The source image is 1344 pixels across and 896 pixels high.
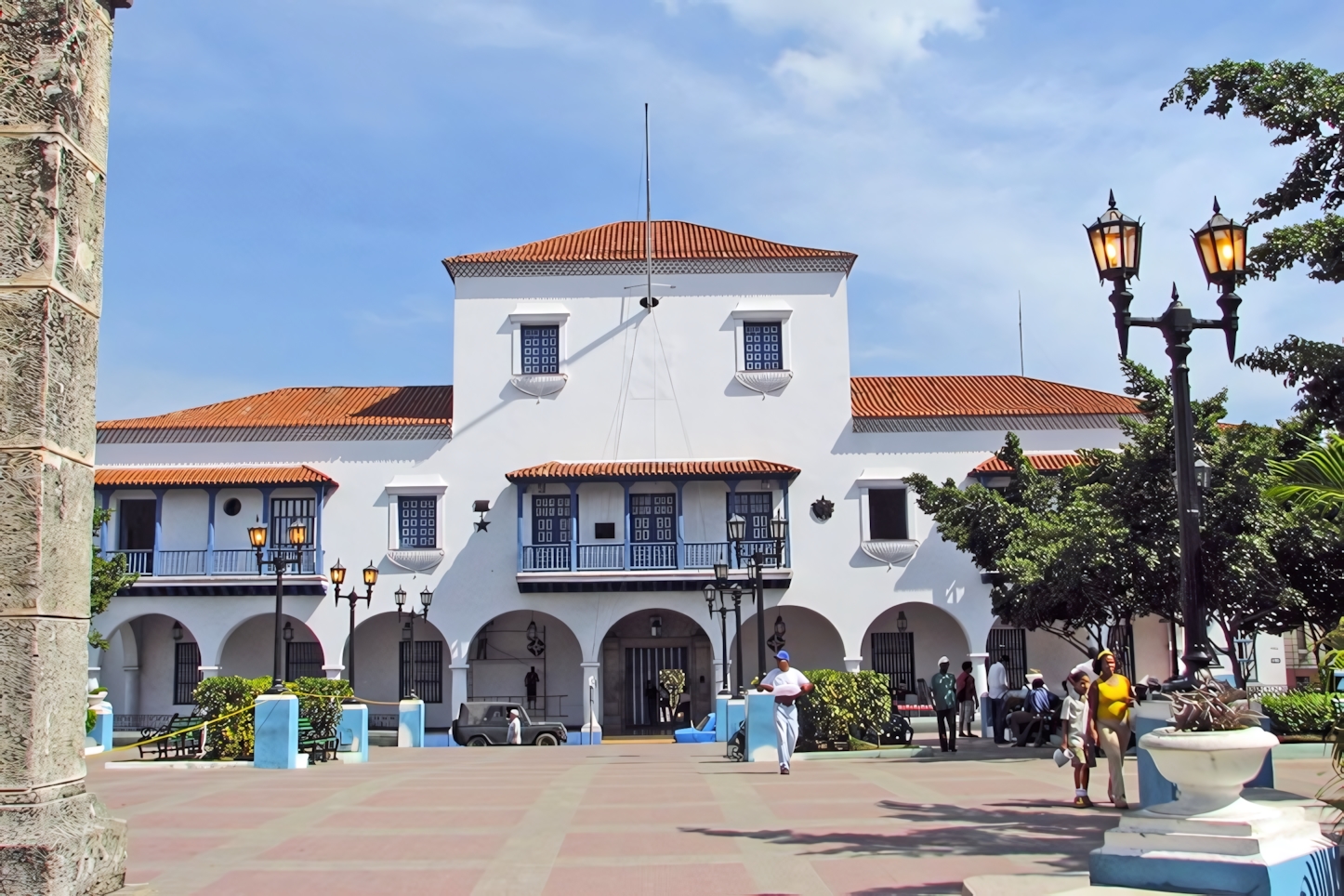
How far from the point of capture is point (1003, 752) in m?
18.5

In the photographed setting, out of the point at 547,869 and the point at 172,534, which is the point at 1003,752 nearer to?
the point at 547,869

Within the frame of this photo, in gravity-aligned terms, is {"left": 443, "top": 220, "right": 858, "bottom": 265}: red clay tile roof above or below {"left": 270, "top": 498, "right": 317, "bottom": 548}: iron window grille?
above

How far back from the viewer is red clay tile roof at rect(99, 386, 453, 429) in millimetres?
32156

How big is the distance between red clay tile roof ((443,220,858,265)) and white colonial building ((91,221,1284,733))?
0.15 metres

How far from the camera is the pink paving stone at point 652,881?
→ 7543mm

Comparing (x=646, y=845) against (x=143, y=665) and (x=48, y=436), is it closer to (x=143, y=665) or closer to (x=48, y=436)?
(x=48, y=436)

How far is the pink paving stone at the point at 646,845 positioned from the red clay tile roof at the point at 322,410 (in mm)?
23093

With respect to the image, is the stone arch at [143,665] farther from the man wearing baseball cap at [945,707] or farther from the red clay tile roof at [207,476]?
the man wearing baseball cap at [945,707]

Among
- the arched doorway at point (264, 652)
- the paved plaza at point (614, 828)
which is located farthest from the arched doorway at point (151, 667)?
the paved plaza at point (614, 828)

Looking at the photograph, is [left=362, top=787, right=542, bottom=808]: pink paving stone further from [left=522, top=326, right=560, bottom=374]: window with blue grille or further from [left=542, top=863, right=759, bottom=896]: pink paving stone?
[left=522, top=326, right=560, bottom=374]: window with blue grille

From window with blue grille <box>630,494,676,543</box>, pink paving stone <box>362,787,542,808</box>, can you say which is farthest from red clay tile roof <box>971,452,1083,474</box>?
pink paving stone <box>362,787,542,808</box>

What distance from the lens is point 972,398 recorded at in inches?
1329

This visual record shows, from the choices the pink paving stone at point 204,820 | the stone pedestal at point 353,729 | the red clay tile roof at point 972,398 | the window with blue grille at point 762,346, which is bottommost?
the stone pedestal at point 353,729

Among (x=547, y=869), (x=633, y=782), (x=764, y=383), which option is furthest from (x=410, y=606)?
(x=547, y=869)
